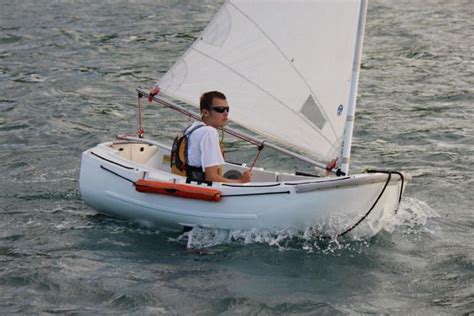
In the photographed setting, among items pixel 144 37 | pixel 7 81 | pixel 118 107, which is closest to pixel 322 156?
pixel 118 107

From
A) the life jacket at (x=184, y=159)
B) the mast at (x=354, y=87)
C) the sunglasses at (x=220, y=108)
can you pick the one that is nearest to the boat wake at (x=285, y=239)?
the life jacket at (x=184, y=159)

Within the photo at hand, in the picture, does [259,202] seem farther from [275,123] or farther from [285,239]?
[275,123]

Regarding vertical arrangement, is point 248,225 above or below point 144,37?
below

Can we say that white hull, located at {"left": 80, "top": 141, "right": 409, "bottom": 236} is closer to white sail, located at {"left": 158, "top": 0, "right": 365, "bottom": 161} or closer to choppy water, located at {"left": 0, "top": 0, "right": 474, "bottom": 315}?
choppy water, located at {"left": 0, "top": 0, "right": 474, "bottom": 315}

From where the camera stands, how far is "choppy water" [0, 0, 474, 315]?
7.49 meters

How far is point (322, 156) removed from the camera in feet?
27.6

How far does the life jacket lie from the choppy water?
0.55 metres

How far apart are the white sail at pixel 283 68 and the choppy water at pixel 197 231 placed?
105cm

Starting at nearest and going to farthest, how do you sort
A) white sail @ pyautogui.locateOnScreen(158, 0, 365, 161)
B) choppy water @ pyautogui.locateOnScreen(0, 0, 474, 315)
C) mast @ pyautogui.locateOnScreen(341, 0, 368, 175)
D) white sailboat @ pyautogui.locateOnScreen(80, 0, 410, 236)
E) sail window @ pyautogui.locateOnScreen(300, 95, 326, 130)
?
A: choppy water @ pyautogui.locateOnScreen(0, 0, 474, 315) < mast @ pyautogui.locateOnScreen(341, 0, 368, 175) < white sailboat @ pyautogui.locateOnScreen(80, 0, 410, 236) < white sail @ pyautogui.locateOnScreen(158, 0, 365, 161) < sail window @ pyautogui.locateOnScreen(300, 95, 326, 130)

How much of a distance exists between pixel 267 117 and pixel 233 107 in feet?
1.19

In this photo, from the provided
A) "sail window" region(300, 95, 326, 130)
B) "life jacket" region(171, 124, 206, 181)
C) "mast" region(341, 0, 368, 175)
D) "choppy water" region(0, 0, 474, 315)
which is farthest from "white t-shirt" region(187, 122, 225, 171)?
"mast" region(341, 0, 368, 175)

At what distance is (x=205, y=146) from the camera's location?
8.27 metres

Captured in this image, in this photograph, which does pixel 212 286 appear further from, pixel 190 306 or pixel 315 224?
pixel 315 224

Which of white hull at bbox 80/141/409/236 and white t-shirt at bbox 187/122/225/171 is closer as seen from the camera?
white hull at bbox 80/141/409/236
